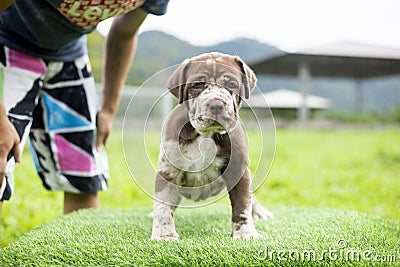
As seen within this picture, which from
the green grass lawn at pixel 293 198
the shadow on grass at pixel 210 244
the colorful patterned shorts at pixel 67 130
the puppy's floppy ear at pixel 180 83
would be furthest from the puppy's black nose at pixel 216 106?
the colorful patterned shorts at pixel 67 130

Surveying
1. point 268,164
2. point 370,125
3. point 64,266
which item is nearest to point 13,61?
point 64,266

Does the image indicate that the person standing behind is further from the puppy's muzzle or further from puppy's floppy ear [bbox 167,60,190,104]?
the puppy's muzzle

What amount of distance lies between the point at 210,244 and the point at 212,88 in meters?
0.46

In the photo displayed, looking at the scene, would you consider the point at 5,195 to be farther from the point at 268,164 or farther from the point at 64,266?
the point at 268,164

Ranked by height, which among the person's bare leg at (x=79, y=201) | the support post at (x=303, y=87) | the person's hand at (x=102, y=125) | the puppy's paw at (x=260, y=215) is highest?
the person's hand at (x=102, y=125)

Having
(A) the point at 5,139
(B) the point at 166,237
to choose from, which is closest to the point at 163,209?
(B) the point at 166,237

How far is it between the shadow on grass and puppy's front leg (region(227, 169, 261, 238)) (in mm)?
67

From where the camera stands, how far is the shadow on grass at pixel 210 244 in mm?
1282

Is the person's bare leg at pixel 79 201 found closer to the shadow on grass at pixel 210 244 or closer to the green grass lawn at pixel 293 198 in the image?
the green grass lawn at pixel 293 198

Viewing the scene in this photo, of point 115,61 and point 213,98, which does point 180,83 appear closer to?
point 213,98

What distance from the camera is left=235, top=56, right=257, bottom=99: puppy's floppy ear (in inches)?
56.7

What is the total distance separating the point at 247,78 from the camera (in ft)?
4.75

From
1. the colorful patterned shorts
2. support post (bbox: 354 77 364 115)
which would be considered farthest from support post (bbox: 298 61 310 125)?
the colorful patterned shorts

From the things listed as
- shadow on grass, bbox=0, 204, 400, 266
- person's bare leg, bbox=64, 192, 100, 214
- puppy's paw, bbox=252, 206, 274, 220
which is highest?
shadow on grass, bbox=0, 204, 400, 266
